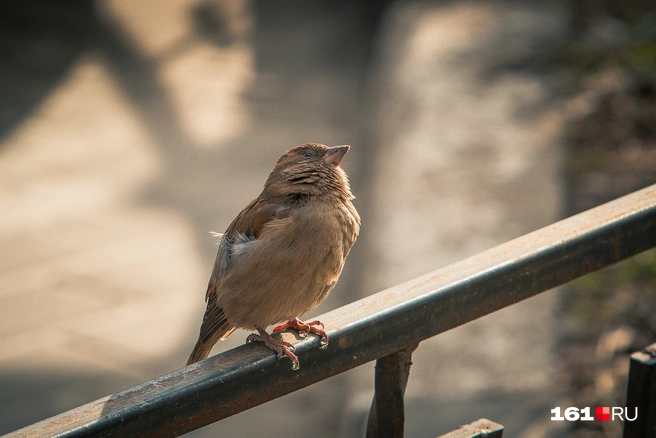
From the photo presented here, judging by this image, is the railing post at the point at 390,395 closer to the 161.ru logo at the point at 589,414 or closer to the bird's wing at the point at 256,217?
the bird's wing at the point at 256,217

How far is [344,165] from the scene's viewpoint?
25.2ft

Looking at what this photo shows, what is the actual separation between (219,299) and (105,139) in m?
5.56

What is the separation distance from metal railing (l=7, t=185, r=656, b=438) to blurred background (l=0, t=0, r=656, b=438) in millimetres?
2086

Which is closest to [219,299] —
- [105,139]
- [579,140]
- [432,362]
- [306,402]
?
[432,362]

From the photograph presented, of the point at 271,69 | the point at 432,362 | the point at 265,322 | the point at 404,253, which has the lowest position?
the point at 265,322

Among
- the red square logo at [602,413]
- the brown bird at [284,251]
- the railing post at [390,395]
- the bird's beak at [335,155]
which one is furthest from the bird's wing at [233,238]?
the red square logo at [602,413]

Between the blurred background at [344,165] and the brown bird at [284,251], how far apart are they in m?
1.29

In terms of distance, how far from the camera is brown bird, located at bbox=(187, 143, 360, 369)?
3.02 meters

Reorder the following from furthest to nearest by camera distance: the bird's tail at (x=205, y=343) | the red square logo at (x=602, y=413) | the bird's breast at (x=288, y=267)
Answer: the red square logo at (x=602, y=413), the bird's tail at (x=205, y=343), the bird's breast at (x=288, y=267)

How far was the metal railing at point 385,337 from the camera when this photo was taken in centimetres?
161

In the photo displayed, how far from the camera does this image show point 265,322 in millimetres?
3055

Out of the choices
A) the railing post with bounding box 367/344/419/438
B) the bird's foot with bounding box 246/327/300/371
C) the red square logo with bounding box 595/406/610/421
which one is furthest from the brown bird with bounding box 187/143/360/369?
the red square logo with bounding box 595/406/610/421

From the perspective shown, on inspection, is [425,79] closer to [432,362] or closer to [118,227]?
[118,227]

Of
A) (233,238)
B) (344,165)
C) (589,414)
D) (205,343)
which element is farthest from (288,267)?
(344,165)
